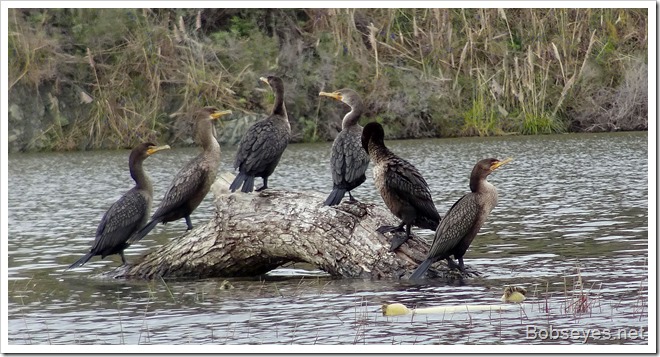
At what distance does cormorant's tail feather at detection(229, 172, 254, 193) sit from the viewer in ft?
→ 33.9

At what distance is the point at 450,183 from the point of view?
18344 millimetres

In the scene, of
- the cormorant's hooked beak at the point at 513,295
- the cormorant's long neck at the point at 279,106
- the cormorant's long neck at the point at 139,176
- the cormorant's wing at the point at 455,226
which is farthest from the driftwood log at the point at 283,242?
the cormorant's hooked beak at the point at 513,295

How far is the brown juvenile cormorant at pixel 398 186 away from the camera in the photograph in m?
9.71

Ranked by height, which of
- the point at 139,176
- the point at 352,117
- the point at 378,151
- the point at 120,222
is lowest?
the point at 120,222

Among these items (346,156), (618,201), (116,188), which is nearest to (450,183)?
(618,201)

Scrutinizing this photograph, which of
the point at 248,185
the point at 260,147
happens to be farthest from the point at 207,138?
the point at 248,185

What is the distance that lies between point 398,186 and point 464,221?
609mm

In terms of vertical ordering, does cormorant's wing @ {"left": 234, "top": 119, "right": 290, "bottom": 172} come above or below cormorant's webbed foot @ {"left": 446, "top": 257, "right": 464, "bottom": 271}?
above

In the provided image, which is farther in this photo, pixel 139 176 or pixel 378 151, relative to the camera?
pixel 139 176

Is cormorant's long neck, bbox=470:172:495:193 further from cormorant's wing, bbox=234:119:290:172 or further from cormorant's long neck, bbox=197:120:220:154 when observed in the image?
cormorant's long neck, bbox=197:120:220:154

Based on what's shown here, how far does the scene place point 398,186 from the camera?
9703 millimetres

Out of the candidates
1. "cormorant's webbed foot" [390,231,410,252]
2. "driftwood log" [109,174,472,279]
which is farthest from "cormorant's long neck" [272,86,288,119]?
"cormorant's webbed foot" [390,231,410,252]

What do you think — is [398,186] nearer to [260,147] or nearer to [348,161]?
[348,161]

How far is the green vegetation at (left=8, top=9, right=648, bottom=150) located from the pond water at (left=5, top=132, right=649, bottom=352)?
1021 centimetres
